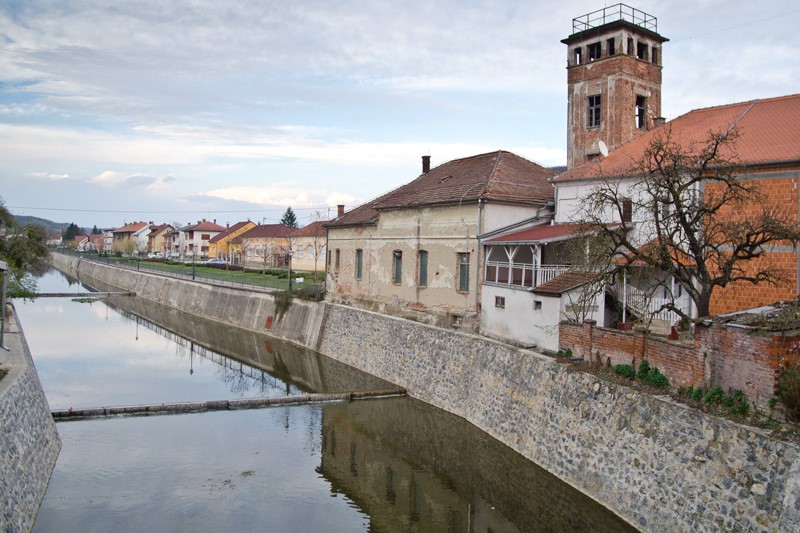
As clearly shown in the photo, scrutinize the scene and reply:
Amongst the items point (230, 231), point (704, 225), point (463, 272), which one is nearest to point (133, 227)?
point (230, 231)

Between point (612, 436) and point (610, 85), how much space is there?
55.9 feet

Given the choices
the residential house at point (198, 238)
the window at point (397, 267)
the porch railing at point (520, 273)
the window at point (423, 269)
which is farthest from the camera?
the residential house at point (198, 238)

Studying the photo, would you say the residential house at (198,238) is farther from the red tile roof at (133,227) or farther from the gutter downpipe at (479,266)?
the gutter downpipe at (479,266)

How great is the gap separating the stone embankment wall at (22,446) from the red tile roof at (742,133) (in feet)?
48.9

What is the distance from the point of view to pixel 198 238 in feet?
338

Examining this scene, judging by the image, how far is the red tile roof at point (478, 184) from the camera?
939 inches

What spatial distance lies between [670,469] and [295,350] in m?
22.4

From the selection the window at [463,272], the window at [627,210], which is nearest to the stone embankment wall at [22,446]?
the window at [463,272]

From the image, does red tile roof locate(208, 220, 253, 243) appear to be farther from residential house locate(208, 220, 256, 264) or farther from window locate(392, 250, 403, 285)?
window locate(392, 250, 403, 285)

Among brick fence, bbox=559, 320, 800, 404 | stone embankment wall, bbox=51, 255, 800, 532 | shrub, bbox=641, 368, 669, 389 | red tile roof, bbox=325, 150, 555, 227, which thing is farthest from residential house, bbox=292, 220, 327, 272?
shrub, bbox=641, 368, 669, 389

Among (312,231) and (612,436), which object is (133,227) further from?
(612,436)

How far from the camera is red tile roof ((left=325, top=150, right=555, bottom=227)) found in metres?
23.9

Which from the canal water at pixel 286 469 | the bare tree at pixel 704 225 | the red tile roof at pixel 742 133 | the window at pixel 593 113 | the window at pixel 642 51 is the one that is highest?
the window at pixel 642 51

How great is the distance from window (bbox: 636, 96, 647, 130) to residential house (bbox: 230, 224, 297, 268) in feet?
138
